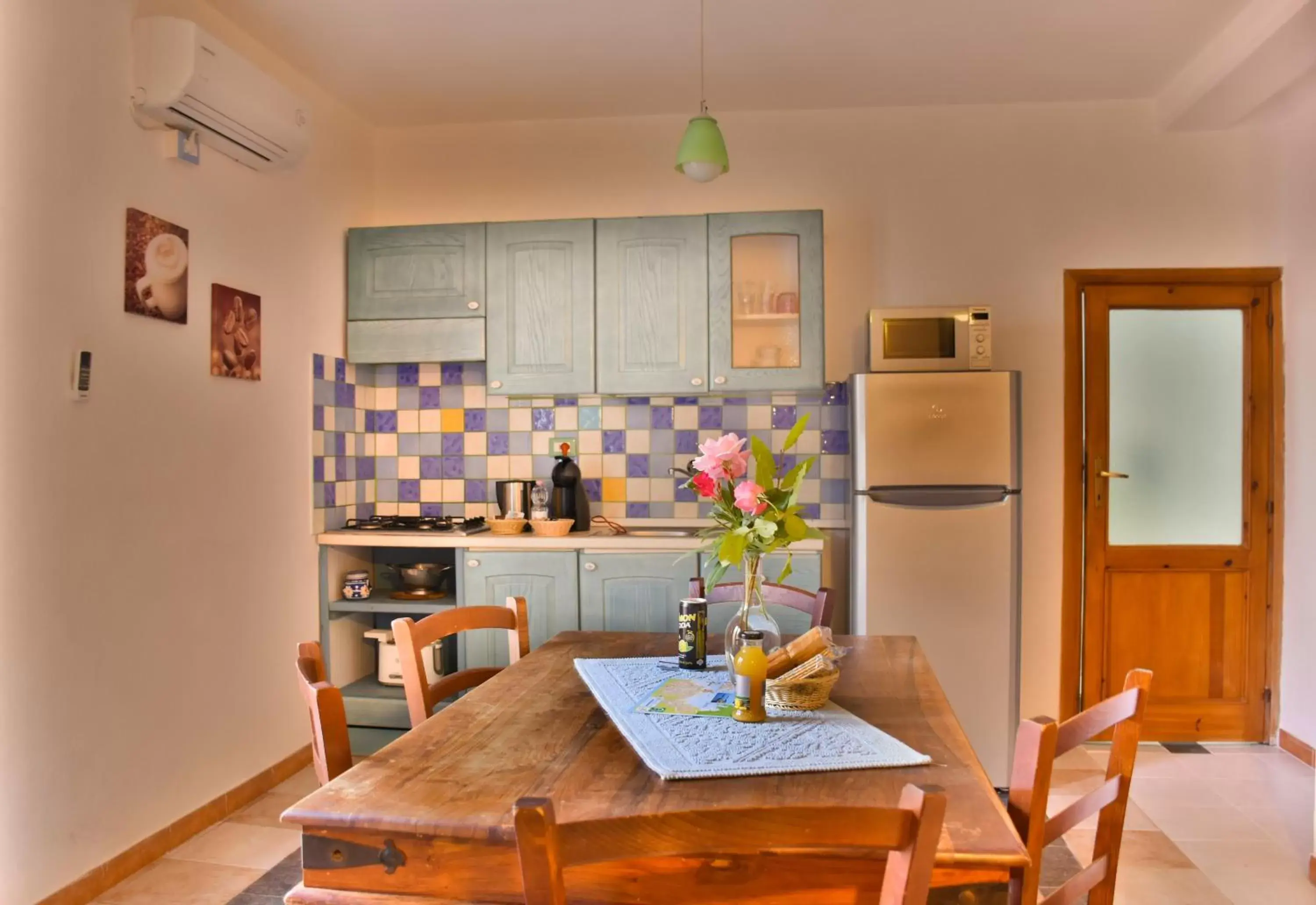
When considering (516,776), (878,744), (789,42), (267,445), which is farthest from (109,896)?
(789,42)

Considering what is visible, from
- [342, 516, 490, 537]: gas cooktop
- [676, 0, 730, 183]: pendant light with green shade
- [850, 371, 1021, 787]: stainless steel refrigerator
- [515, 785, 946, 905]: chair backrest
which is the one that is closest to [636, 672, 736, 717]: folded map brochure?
[515, 785, 946, 905]: chair backrest

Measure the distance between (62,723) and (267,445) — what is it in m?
1.23

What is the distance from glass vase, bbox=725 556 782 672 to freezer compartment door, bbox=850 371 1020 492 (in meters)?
1.73

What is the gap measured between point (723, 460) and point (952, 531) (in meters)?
1.91

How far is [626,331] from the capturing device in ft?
12.4

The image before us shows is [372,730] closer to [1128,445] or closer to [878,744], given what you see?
[878,744]

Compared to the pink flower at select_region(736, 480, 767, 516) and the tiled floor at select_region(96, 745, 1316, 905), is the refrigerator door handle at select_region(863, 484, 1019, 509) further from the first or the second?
the pink flower at select_region(736, 480, 767, 516)

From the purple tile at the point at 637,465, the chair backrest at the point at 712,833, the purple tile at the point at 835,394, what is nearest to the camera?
the chair backrest at the point at 712,833

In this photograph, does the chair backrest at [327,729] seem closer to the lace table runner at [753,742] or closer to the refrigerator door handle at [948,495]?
the lace table runner at [753,742]

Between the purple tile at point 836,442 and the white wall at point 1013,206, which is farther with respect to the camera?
the purple tile at point 836,442

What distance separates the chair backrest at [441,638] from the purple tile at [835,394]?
208cm

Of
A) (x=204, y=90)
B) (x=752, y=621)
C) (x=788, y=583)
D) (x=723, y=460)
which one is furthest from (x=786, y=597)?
(x=204, y=90)

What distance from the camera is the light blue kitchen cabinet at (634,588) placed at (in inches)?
143

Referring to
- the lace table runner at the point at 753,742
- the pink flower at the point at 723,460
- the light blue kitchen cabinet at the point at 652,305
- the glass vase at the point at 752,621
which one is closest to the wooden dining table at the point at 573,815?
the lace table runner at the point at 753,742
